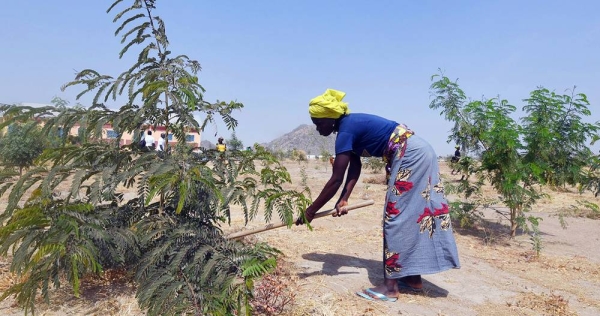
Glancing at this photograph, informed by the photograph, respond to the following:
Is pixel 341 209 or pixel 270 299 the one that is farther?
pixel 341 209

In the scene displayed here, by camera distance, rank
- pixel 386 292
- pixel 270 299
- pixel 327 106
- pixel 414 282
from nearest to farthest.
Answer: pixel 270 299, pixel 327 106, pixel 386 292, pixel 414 282

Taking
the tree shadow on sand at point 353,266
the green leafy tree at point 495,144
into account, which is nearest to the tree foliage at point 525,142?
the green leafy tree at point 495,144

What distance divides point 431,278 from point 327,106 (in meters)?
1.93

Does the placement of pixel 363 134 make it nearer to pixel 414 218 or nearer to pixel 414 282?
pixel 414 218

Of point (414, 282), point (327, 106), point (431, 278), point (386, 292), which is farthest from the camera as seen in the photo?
point (431, 278)

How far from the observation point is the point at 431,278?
3.88 metres

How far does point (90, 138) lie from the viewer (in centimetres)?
311

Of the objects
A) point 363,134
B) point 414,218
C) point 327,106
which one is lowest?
point 414,218

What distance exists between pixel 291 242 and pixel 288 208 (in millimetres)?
2195

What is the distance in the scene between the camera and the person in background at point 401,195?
317 cm

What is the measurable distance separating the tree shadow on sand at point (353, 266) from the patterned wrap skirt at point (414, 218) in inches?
15.9

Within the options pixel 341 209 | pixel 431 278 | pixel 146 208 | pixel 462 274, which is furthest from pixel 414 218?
pixel 146 208

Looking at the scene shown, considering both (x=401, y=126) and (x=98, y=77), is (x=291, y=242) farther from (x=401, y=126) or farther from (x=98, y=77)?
(x=98, y=77)

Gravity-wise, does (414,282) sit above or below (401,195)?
below
